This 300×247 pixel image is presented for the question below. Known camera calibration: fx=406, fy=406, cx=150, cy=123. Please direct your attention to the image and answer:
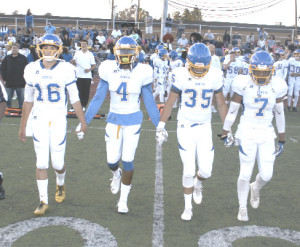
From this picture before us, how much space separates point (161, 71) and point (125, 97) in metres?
8.33

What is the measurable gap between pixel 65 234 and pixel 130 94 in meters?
1.79

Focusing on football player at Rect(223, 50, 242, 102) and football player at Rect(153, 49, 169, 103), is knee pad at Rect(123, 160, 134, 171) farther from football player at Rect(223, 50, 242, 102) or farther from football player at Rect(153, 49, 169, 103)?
football player at Rect(223, 50, 242, 102)

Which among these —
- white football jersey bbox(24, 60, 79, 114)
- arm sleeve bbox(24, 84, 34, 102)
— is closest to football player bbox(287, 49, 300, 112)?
A: white football jersey bbox(24, 60, 79, 114)

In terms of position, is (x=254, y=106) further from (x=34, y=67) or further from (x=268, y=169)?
(x=34, y=67)

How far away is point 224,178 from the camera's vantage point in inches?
256

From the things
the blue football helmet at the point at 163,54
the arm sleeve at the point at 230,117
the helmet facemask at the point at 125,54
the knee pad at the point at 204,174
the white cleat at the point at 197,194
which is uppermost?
the blue football helmet at the point at 163,54

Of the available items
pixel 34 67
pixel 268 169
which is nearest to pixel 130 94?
pixel 34 67

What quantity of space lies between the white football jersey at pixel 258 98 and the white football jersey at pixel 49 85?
6.72 feet

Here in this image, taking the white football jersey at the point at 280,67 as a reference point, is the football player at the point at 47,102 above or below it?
below

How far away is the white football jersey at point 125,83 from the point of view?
4922 millimetres

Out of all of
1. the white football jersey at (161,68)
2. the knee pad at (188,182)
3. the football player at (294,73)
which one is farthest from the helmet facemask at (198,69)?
the football player at (294,73)

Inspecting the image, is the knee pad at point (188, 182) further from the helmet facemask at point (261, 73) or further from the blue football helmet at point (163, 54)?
the blue football helmet at point (163, 54)

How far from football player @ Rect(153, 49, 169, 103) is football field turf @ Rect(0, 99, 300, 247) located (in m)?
5.29

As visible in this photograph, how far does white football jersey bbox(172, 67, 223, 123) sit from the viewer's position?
4.79 m
